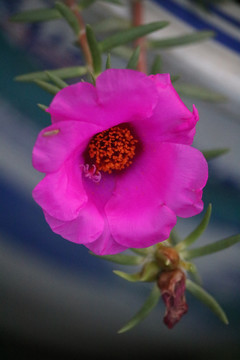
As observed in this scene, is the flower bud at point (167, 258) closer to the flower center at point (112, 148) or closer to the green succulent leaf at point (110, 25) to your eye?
the flower center at point (112, 148)

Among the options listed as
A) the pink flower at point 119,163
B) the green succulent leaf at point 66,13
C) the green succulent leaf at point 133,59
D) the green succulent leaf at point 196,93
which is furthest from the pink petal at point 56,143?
the green succulent leaf at point 196,93

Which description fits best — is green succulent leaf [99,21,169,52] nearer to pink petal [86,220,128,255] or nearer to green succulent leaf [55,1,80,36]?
green succulent leaf [55,1,80,36]

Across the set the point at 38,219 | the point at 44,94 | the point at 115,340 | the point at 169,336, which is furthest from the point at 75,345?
the point at 44,94

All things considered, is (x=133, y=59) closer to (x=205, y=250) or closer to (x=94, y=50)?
(x=94, y=50)

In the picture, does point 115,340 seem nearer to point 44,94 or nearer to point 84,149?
point 44,94

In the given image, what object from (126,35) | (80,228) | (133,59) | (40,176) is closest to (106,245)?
(80,228)
